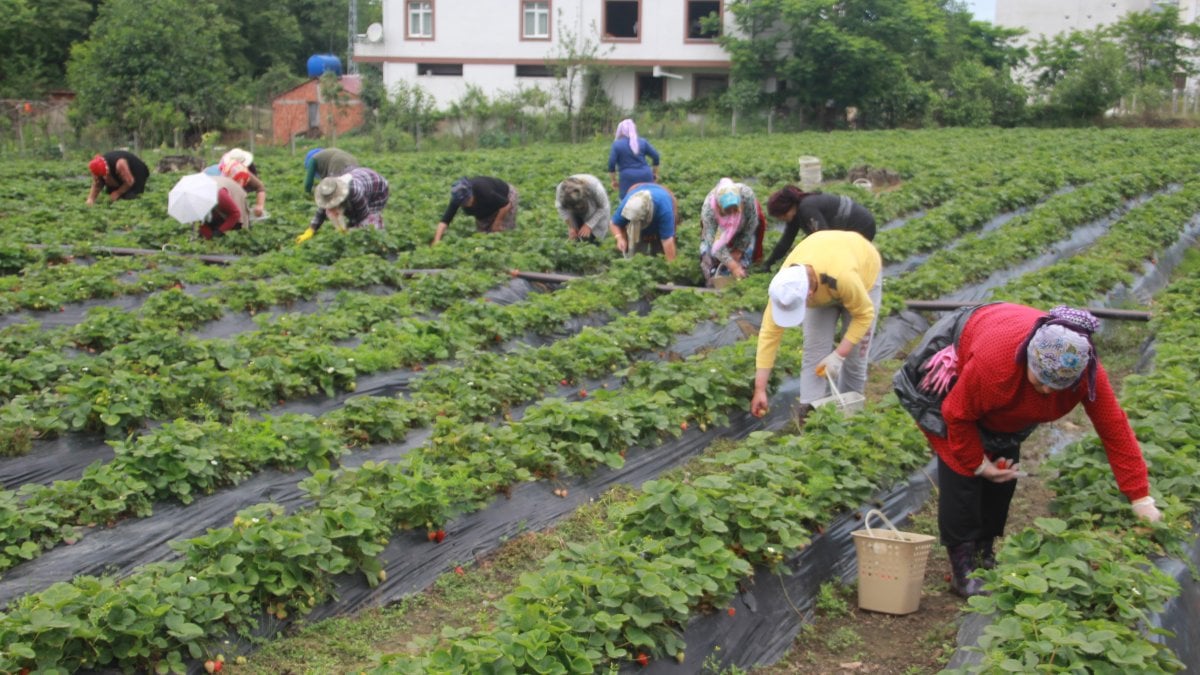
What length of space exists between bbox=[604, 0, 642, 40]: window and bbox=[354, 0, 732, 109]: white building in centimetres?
4

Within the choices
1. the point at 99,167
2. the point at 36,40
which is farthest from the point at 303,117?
the point at 99,167

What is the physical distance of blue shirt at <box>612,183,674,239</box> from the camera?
11.2 meters

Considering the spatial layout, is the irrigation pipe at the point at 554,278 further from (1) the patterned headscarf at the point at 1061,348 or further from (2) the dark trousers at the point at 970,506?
(1) the patterned headscarf at the point at 1061,348

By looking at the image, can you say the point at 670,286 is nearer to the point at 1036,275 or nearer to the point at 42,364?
the point at 1036,275

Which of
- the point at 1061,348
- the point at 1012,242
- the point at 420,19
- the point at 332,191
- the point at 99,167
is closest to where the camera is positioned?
A: the point at 1061,348

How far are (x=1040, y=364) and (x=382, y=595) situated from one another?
2.82 metres

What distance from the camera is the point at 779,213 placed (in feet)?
28.1

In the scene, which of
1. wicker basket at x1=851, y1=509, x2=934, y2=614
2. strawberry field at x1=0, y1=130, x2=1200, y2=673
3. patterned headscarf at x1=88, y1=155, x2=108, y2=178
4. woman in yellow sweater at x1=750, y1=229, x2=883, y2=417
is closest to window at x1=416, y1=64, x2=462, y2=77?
patterned headscarf at x1=88, y1=155, x2=108, y2=178

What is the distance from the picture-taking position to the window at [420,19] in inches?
1604

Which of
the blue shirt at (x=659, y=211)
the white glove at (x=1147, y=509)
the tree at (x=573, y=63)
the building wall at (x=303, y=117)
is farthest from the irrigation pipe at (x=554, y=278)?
the building wall at (x=303, y=117)

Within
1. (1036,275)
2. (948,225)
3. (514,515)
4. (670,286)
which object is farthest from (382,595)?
(948,225)

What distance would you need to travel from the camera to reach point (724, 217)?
10539 mm

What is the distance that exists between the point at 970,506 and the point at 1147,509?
2.26 ft

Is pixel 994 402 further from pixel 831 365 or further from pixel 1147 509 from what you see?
pixel 831 365
